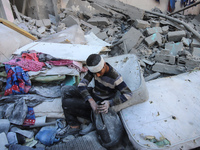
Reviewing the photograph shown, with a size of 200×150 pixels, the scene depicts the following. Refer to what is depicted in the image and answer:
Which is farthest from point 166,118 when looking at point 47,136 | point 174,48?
point 174,48

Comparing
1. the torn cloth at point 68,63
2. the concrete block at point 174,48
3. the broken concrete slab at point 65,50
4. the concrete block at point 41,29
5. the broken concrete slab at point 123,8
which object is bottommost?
the concrete block at point 174,48

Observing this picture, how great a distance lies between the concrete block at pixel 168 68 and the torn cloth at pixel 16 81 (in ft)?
9.04

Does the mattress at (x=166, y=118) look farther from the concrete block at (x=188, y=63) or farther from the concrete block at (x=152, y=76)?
the concrete block at (x=188, y=63)

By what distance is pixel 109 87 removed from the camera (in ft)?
6.59

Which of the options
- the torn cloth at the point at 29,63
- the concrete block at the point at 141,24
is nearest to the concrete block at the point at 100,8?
the concrete block at the point at 141,24

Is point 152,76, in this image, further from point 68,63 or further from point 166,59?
point 68,63

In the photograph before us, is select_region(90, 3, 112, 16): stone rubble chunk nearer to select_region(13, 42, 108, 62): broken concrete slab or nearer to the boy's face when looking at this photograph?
select_region(13, 42, 108, 62): broken concrete slab

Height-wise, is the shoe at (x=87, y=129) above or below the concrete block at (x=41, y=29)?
below

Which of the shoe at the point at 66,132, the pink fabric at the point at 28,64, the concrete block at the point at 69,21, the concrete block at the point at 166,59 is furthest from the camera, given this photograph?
the concrete block at the point at 69,21

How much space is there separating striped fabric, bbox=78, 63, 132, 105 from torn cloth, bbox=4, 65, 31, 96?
1143mm

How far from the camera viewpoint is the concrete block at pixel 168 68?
11.1ft

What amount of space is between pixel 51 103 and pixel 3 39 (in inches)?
80.7

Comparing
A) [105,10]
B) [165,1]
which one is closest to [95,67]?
[105,10]

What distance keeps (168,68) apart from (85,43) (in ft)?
7.91
